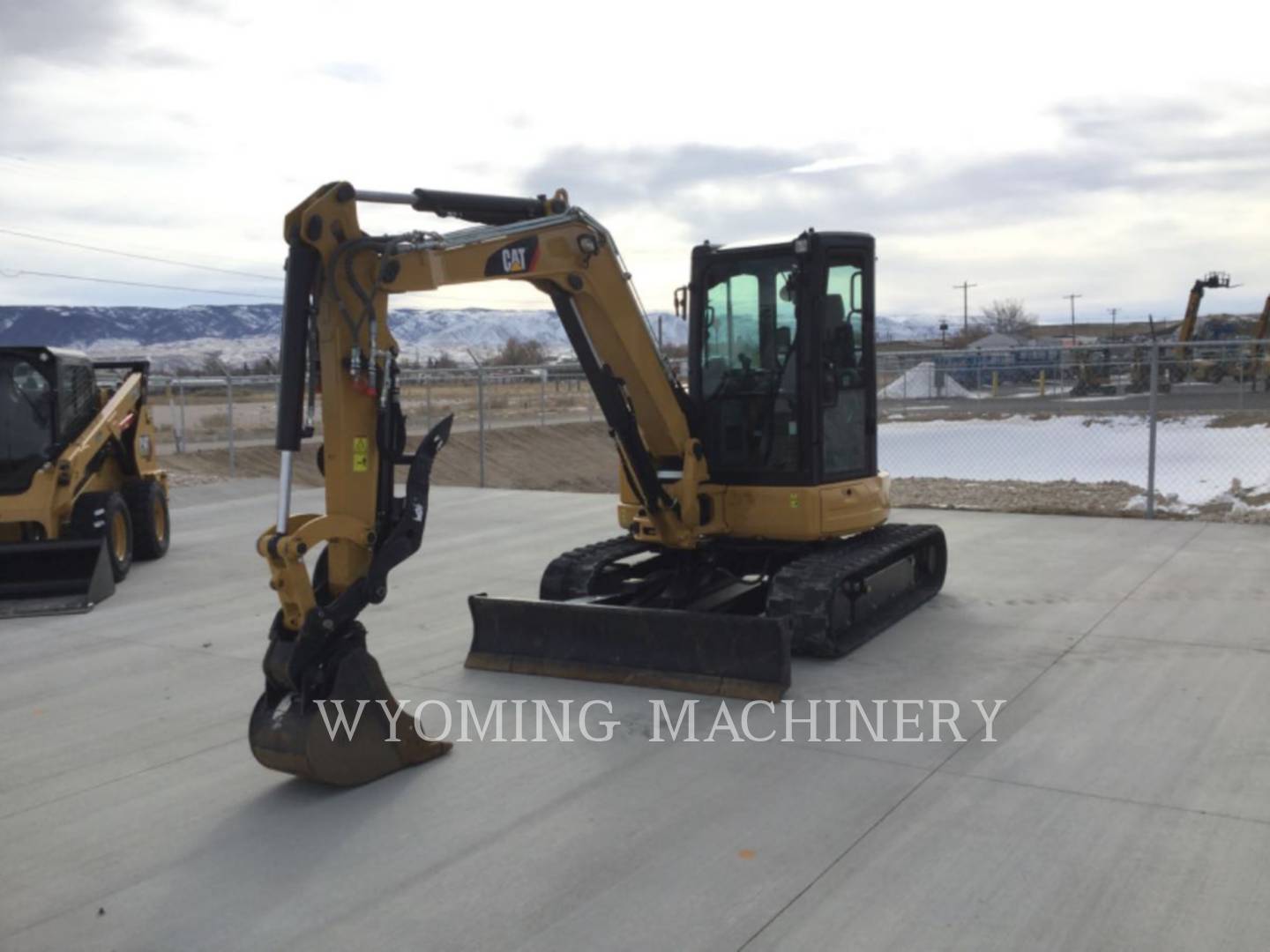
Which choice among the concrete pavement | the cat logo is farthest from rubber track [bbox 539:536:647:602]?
the cat logo

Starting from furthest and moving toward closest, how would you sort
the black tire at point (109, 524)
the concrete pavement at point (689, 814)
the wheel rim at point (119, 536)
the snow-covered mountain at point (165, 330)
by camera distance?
1. the snow-covered mountain at point (165, 330)
2. the wheel rim at point (119, 536)
3. the black tire at point (109, 524)
4. the concrete pavement at point (689, 814)

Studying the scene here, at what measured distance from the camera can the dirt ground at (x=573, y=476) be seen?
1427 cm

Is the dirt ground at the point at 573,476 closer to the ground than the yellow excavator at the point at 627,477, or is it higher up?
closer to the ground

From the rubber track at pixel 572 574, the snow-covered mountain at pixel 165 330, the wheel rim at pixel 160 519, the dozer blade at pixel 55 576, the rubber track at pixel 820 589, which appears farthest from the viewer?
the snow-covered mountain at pixel 165 330

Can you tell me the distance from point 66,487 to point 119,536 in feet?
2.63

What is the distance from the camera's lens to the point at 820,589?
22.9 feet

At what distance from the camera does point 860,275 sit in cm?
809

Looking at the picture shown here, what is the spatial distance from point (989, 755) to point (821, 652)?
1743 millimetres

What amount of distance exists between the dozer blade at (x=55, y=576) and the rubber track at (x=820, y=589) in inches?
235

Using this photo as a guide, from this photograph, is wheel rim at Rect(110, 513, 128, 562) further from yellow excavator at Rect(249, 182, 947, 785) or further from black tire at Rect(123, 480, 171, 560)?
yellow excavator at Rect(249, 182, 947, 785)

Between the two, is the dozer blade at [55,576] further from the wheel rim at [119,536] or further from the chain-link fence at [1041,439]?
the chain-link fence at [1041,439]

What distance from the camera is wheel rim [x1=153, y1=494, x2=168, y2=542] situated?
39.4 feet

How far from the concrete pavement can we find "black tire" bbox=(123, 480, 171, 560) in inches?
144

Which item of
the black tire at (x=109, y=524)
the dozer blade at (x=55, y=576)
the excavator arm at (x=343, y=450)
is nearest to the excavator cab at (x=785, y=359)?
the excavator arm at (x=343, y=450)
